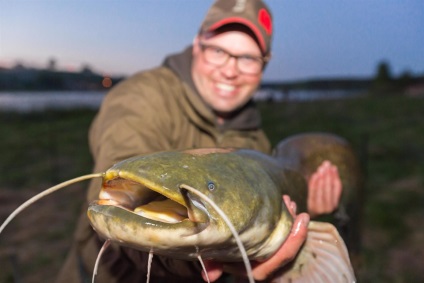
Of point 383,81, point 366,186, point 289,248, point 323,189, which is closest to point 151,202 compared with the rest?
point 289,248

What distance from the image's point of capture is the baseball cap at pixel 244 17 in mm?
2508

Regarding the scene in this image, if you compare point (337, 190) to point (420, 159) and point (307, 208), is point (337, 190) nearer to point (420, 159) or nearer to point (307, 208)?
point (307, 208)

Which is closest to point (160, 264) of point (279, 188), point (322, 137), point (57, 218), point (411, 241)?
point (279, 188)

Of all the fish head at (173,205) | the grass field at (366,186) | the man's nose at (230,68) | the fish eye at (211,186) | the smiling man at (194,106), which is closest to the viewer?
the fish head at (173,205)

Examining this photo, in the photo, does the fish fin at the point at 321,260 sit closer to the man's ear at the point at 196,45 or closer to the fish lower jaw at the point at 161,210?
the fish lower jaw at the point at 161,210

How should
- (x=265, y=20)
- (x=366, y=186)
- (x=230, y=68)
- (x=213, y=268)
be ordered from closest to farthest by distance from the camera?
(x=213, y=268), (x=230, y=68), (x=265, y=20), (x=366, y=186)

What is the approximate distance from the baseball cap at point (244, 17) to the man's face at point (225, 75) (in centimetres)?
5

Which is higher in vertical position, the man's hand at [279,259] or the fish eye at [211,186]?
the fish eye at [211,186]

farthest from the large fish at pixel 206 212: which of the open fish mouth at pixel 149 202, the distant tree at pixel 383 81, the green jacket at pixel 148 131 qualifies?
the distant tree at pixel 383 81

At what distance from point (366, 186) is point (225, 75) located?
215 inches

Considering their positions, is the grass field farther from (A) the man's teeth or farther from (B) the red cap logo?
(B) the red cap logo

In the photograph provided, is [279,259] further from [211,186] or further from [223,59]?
[223,59]

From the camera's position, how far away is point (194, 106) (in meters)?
2.49

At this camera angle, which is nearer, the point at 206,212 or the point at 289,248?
the point at 206,212
